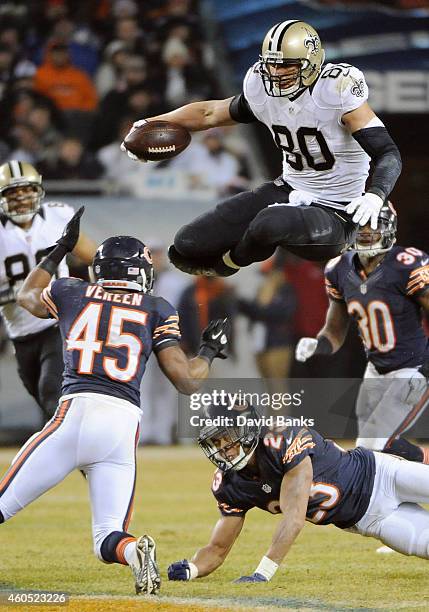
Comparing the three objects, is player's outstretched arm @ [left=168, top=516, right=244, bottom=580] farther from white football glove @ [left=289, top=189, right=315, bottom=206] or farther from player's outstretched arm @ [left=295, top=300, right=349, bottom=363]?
white football glove @ [left=289, top=189, right=315, bottom=206]

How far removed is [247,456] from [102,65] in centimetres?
733

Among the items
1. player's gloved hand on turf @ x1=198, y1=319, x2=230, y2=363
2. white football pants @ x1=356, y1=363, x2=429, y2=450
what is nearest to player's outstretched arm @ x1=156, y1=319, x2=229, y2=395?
player's gloved hand on turf @ x1=198, y1=319, x2=230, y2=363

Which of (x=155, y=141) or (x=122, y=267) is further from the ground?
(x=155, y=141)

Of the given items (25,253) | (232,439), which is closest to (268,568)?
(232,439)

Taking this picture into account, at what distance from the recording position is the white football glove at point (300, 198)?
5062 mm

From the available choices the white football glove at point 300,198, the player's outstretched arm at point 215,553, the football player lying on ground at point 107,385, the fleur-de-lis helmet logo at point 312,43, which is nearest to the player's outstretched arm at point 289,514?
the player's outstretched arm at point 215,553

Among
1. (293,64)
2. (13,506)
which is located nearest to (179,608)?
(13,506)

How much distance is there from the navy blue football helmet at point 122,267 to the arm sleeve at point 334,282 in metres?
1.88

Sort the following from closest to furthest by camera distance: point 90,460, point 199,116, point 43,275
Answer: point 90,460 < point 43,275 < point 199,116

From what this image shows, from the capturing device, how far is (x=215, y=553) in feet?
16.3

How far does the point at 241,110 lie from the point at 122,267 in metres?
1.09

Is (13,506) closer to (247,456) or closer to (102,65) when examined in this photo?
(247,456)

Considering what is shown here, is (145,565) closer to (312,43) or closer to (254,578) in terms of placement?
(254,578)

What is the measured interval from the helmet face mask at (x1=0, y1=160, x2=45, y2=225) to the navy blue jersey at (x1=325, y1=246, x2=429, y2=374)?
1.90 metres
